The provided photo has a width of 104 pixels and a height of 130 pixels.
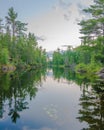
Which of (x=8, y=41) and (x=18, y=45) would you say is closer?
(x=8, y=41)

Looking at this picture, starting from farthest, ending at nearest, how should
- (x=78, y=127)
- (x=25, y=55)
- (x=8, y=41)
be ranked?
1. (x=25, y=55)
2. (x=8, y=41)
3. (x=78, y=127)

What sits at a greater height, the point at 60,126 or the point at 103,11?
the point at 103,11

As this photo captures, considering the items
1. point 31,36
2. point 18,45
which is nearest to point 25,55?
point 18,45

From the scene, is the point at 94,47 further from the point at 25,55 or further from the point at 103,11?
the point at 25,55

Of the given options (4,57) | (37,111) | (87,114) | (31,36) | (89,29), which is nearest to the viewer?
(87,114)

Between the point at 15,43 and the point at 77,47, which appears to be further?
the point at 15,43

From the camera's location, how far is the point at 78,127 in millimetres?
12539

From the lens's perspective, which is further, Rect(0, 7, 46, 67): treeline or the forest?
Rect(0, 7, 46, 67): treeline

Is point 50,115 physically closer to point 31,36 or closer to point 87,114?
point 87,114

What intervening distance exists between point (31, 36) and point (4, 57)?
218 ft

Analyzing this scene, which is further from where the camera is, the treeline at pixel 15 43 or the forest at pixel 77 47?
the treeline at pixel 15 43

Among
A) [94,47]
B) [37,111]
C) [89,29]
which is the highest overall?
[89,29]

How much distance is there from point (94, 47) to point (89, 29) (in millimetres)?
5612

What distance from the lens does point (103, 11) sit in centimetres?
4684
